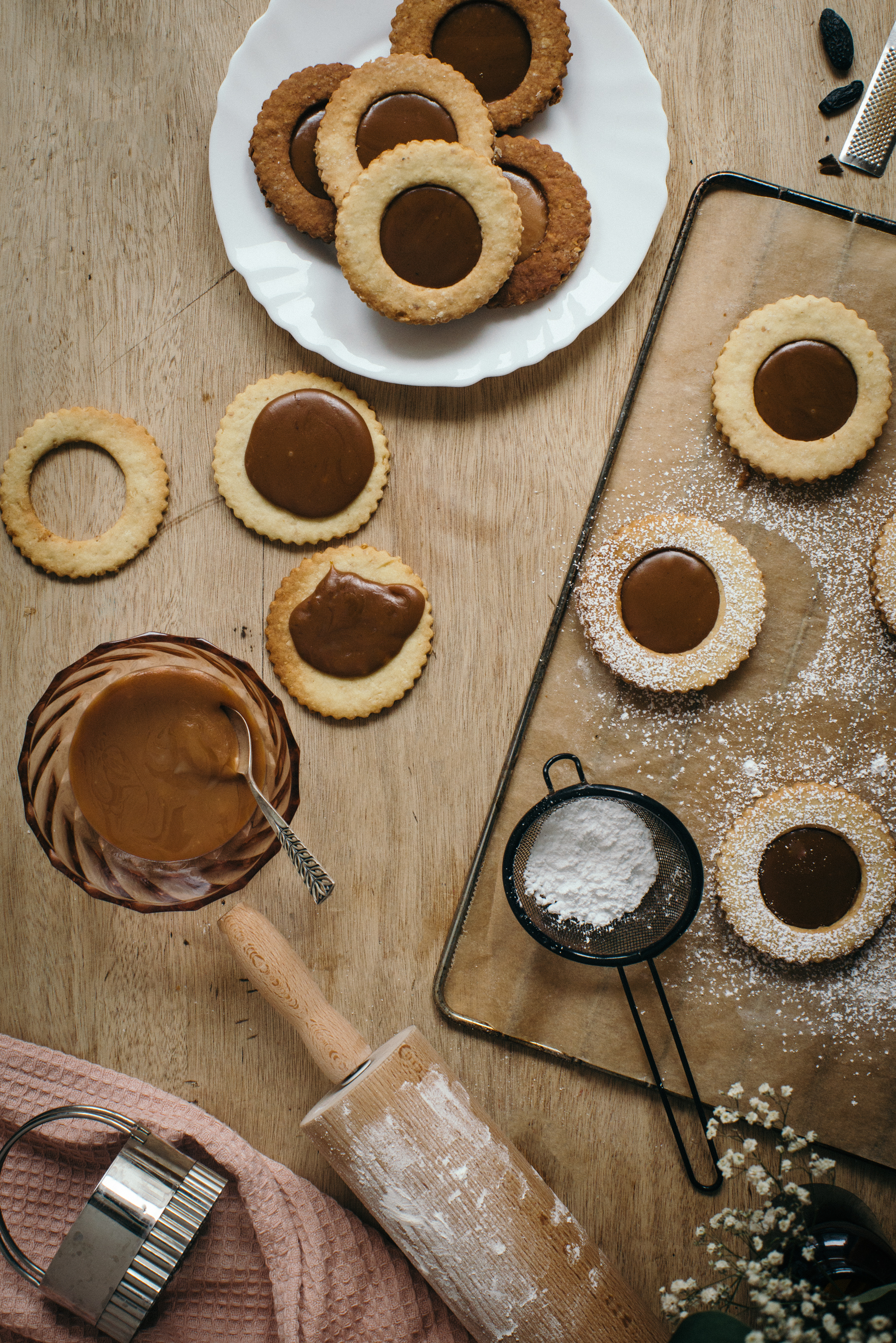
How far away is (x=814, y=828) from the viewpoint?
1348mm

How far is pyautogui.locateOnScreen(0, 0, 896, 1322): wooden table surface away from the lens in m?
Answer: 1.40

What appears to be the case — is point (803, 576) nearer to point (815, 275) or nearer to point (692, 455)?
point (692, 455)

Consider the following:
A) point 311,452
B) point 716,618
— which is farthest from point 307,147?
point 716,618

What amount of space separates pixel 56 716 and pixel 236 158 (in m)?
0.98

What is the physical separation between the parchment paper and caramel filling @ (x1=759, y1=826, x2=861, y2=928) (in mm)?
86

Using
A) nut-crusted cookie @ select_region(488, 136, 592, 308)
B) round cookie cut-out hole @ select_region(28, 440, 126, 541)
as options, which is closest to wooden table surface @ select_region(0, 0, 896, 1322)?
round cookie cut-out hole @ select_region(28, 440, 126, 541)

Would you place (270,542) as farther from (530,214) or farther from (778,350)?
(778,350)

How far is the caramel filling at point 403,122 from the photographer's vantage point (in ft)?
4.36

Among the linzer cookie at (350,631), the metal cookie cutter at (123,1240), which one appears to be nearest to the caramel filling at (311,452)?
the linzer cookie at (350,631)

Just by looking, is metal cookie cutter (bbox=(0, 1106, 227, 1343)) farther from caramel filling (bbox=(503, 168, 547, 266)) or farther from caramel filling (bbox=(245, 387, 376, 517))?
caramel filling (bbox=(503, 168, 547, 266))

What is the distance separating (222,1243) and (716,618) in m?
1.33

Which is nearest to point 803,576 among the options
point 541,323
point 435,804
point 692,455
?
point 692,455

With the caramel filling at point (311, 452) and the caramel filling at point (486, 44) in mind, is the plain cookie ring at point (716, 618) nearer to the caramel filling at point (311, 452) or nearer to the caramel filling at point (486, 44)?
the caramel filling at point (311, 452)

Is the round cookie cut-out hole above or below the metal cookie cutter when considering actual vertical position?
above
